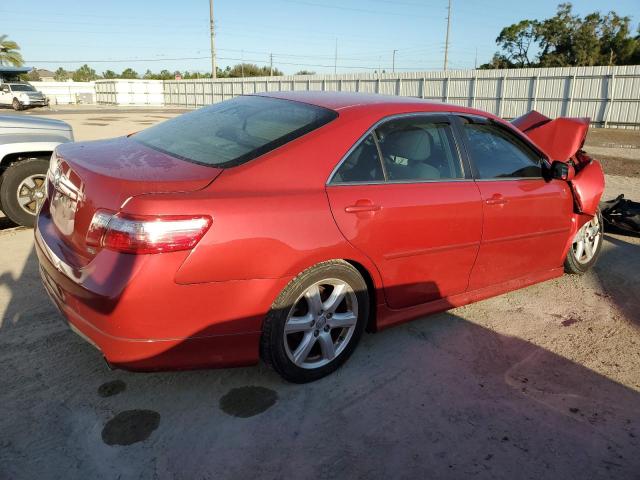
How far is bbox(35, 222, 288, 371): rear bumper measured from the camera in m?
2.24

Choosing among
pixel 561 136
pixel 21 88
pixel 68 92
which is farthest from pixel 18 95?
pixel 561 136

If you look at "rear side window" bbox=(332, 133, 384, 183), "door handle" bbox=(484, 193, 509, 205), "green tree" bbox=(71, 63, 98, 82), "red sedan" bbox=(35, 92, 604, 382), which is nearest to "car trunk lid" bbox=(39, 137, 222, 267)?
"red sedan" bbox=(35, 92, 604, 382)

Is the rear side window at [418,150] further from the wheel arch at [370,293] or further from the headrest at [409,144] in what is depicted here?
the wheel arch at [370,293]

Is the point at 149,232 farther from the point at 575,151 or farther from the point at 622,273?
the point at 622,273

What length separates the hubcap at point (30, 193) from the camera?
5.35 metres

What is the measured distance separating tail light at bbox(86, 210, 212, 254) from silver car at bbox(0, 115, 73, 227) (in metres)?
3.66

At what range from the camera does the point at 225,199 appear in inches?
93.6

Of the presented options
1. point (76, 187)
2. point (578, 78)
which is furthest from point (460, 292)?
point (578, 78)

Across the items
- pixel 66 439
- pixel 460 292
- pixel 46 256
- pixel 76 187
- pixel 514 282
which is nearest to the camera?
pixel 66 439

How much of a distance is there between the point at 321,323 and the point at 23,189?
415 cm

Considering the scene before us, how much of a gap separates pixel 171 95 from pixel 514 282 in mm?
49435

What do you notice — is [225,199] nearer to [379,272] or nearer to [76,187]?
[76,187]

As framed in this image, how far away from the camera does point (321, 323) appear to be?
9.33 feet

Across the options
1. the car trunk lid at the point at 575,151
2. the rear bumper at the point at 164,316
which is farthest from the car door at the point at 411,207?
the car trunk lid at the point at 575,151
